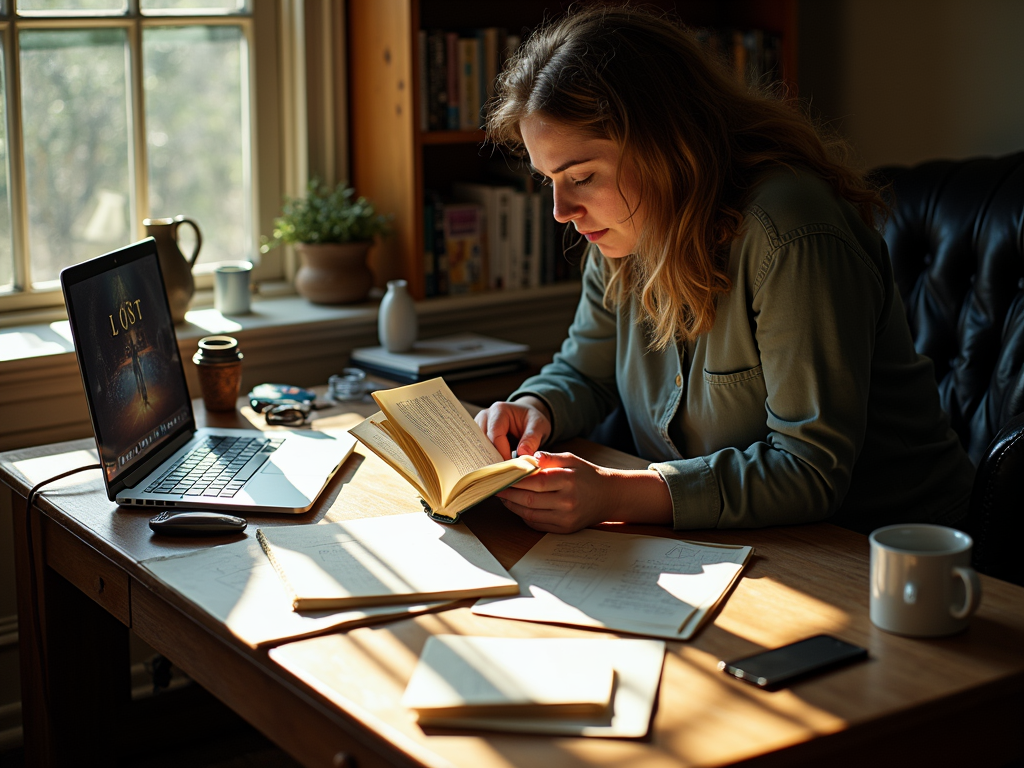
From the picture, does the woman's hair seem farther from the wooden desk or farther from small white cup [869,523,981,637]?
small white cup [869,523,981,637]

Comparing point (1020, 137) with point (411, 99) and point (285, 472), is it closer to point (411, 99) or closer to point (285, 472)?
point (411, 99)

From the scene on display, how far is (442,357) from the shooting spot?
2150 millimetres

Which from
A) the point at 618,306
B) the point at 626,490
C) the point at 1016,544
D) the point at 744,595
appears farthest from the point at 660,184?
the point at 1016,544

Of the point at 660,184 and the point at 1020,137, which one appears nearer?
the point at 660,184

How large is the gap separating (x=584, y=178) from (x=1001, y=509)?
0.72m

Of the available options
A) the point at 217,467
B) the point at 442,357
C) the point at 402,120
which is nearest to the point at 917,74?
the point at 402,120

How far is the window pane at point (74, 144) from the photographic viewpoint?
82.7 inches

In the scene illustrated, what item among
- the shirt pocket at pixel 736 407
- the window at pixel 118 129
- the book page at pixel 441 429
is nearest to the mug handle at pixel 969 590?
the shirt pocket at pixel 736 407

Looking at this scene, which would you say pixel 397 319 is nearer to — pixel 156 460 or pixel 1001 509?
pixel 156 460

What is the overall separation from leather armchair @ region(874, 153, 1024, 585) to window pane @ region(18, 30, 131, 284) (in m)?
1.56

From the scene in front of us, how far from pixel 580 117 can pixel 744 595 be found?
652 millimetres

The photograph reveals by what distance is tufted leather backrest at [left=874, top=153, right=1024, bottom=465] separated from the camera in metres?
1.81

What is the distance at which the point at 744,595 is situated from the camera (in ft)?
3.60

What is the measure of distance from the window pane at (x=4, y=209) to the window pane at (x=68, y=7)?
97 mm
